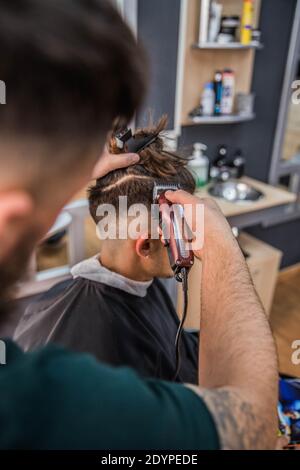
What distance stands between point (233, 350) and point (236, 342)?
1cm

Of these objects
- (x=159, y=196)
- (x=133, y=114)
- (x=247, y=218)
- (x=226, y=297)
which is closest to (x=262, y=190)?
(x=247, y=218)

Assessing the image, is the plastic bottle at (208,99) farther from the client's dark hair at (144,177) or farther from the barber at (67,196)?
the barber at (67,196)

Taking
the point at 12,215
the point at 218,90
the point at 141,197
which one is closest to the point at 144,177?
the point at 141,197

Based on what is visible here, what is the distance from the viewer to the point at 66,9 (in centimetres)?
45

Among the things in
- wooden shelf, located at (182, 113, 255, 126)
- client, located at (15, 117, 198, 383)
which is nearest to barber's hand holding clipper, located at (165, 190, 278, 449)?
client, located at (15, 117, 198, 383)

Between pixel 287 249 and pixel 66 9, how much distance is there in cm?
329

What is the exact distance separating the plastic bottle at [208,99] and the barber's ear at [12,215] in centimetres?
212

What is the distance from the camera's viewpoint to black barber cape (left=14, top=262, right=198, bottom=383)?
117 centimetres

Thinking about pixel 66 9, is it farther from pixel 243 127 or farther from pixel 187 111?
pixel 243 127

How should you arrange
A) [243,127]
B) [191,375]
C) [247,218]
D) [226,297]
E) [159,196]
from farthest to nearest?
1. [243,127]
2. [247,218]
3. [191,375]
4. [159,196]
5. [226,297]

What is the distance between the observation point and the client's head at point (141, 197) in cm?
121
